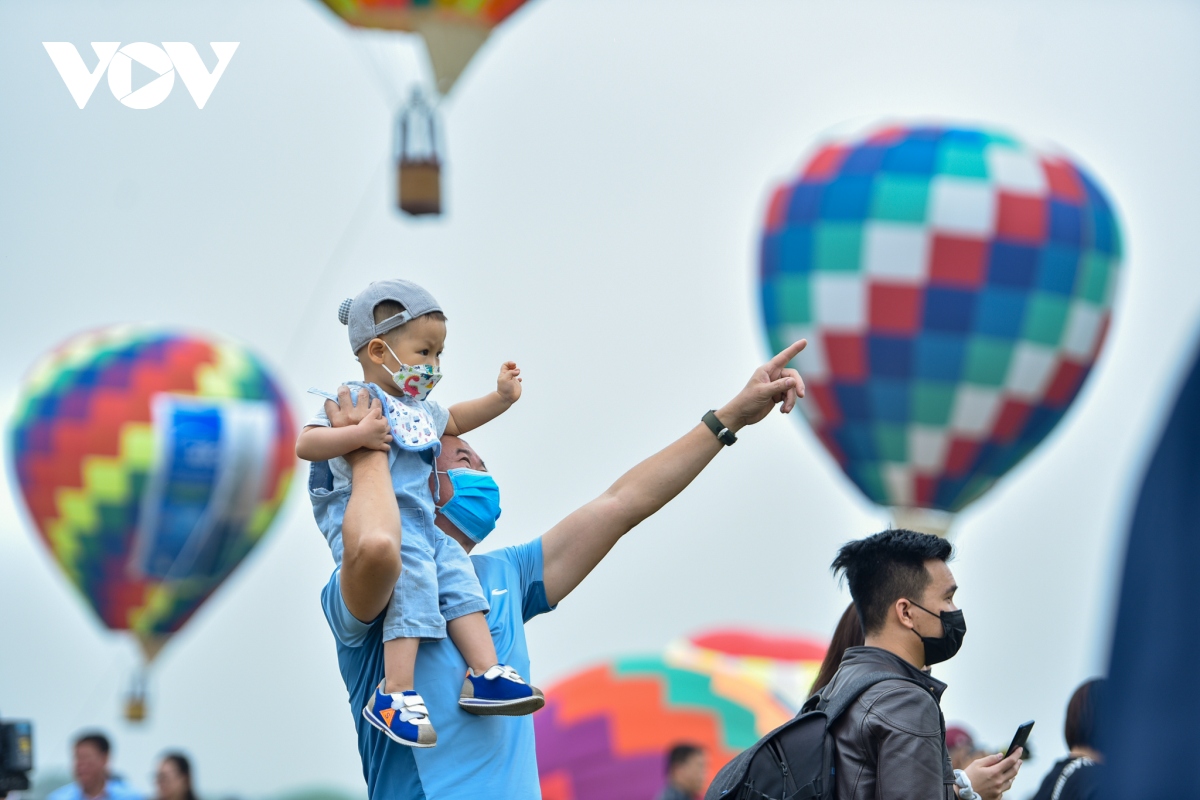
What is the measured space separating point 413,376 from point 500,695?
0.52 metres

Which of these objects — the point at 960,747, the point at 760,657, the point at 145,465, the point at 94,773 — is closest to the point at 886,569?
the point at 960,747

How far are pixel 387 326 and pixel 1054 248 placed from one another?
13.9 m

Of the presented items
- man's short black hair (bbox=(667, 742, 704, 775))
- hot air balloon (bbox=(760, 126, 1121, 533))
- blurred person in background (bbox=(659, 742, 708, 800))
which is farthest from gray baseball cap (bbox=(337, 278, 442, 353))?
hot air balloon (bbox=(760, 126, 1121, 533))

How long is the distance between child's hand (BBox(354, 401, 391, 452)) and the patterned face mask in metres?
0.14

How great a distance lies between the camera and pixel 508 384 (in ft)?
9.81

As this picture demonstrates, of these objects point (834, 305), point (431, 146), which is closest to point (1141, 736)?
point (834, 305)

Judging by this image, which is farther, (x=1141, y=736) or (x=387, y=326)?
(x=387, y=326)

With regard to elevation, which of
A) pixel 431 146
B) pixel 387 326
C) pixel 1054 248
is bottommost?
pixel 387 326

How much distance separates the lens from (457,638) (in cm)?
270

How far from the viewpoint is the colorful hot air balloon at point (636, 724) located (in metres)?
12.0

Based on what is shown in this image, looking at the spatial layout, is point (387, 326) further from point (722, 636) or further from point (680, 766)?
point (722, 636)

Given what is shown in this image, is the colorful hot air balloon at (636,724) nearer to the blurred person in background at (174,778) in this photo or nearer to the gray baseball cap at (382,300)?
the blurred person in background at (174,778)

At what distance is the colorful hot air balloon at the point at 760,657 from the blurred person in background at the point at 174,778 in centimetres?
575

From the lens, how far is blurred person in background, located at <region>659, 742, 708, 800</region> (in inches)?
357
